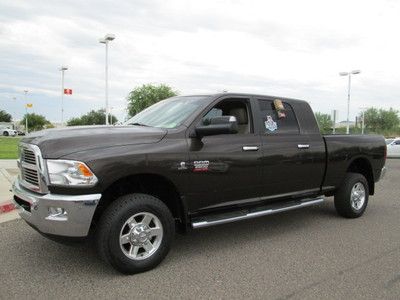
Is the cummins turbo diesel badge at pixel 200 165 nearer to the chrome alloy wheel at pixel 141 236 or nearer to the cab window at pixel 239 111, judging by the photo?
the chrome alloy wheel at pixel 141 236

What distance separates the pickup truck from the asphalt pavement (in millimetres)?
342

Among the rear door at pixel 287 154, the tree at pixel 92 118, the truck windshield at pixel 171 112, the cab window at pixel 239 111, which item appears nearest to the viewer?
the truck windshield at pixel 171 112

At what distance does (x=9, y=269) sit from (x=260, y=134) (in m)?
3.27

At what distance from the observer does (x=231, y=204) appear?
5.23 m

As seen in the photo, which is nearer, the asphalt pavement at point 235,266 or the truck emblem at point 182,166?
the asphalt pavement at point 235,266

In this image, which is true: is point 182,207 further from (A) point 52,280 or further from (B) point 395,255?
(B) point 395,255

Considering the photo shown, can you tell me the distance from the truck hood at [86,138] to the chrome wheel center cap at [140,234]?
2.79 ft

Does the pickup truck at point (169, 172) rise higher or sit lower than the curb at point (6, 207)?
higher

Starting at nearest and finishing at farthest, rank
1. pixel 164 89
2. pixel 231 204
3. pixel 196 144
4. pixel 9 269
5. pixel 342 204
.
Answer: pixel 9 269
pixel 196 144
pixel 231 204
pixel 342 204
pixel 164 89

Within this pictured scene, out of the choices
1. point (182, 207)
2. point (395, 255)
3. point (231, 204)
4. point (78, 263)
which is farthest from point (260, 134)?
point (78, 263)

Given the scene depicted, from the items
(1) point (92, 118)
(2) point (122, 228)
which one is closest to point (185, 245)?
(2) point (122, 228)

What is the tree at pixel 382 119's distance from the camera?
76.5 meters

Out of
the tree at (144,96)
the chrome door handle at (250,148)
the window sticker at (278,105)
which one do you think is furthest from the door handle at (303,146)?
the tree at (144,96)

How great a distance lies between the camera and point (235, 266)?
15.4 feet
